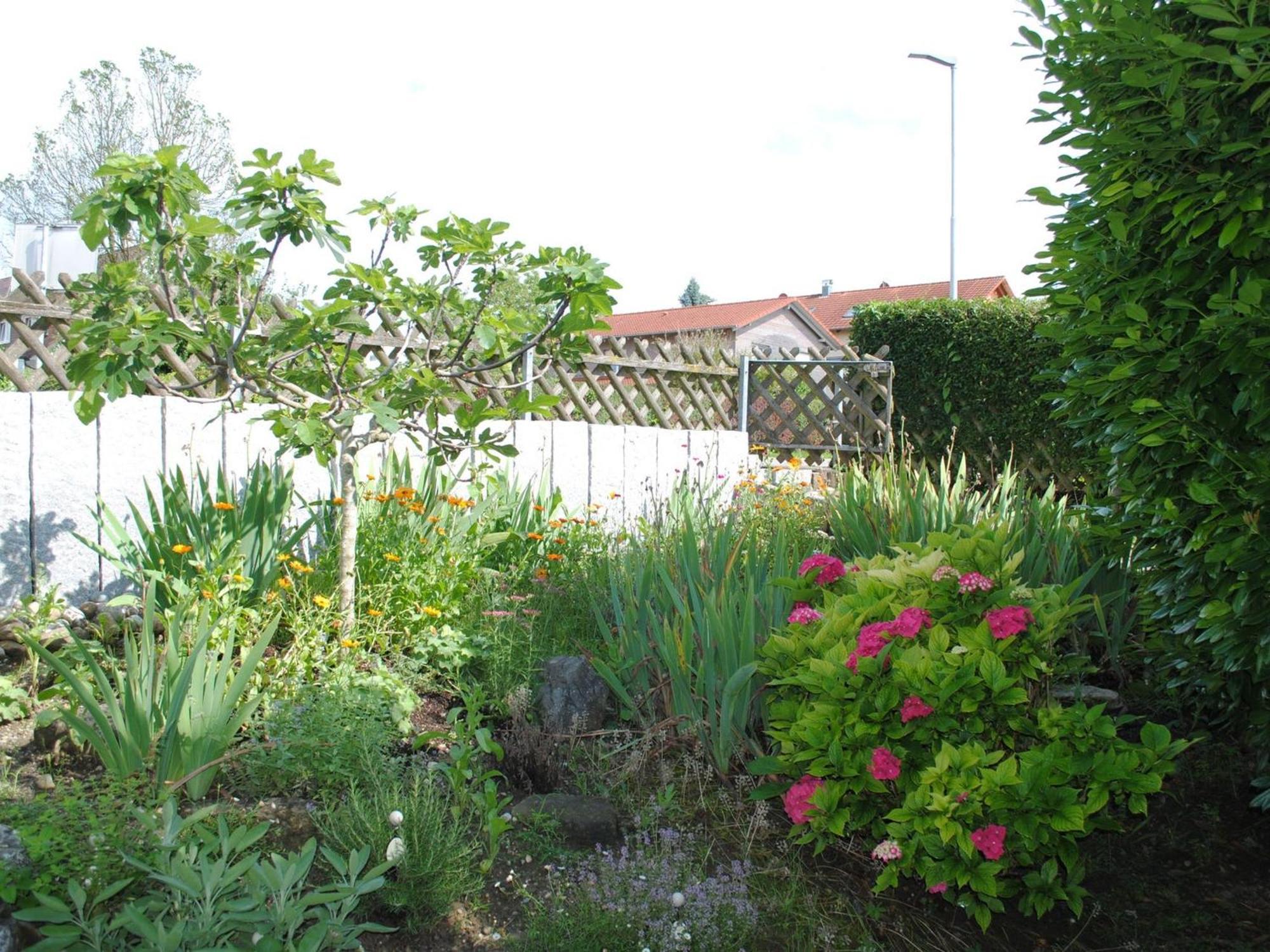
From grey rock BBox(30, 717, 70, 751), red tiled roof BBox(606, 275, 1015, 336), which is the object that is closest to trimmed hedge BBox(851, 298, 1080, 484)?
grey rock BBox(30, 717, 70, 751)

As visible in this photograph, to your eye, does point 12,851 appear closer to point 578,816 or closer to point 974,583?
point 578,816

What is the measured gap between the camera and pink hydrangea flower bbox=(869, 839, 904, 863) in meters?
2.32

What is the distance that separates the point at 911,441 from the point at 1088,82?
7297 millimetres

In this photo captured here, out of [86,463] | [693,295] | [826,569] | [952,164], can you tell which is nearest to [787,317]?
[952,164]

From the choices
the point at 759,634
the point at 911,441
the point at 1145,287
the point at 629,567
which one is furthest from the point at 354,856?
the point at 911,441

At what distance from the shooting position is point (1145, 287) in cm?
283

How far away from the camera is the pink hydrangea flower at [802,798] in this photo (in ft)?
8.09

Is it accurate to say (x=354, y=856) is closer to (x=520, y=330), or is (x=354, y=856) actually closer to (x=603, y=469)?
Result: (x=520, y=330)

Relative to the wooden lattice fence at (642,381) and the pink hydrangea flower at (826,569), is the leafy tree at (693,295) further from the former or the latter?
the pink hydrangea flower at (826,569)

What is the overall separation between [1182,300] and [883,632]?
4.03 ft

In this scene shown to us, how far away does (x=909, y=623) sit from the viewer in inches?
100

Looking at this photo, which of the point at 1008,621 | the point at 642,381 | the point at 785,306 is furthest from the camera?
the point at 785,306

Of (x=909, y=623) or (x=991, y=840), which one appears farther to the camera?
(x=909, y=623)

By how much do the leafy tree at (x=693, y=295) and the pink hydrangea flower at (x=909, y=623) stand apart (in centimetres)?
7382
